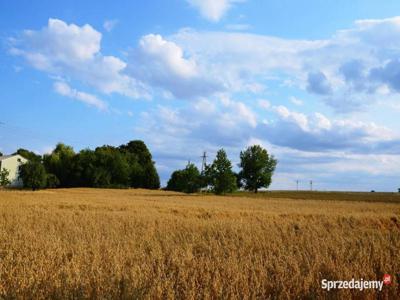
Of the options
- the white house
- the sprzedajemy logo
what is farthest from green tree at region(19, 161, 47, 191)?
the sprzedajemy logo

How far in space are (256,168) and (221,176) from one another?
26.1 metres

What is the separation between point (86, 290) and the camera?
6227mm

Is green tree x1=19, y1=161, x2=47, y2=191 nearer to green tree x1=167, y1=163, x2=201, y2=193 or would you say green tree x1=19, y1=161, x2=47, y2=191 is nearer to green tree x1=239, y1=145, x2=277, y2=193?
green tree x1=167, y1=163, x2=201, y2=193

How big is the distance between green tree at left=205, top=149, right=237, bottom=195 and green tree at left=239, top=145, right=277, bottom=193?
23721 mm

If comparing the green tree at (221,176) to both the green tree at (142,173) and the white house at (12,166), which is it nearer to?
the green tree at (142,173)

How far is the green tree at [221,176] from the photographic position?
7694cm

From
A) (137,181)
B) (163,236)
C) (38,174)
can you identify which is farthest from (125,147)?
(163,236)

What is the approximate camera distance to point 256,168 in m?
101

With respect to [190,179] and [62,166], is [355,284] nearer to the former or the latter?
[190,179]

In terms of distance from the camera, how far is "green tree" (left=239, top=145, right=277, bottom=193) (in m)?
100

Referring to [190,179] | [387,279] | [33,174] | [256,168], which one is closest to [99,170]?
[33,174]

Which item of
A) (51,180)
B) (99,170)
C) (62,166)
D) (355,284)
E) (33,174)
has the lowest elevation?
(355,284)

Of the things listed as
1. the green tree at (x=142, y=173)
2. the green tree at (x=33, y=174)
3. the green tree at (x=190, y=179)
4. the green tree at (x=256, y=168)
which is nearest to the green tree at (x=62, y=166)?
the green tree at (x=142, y=173)

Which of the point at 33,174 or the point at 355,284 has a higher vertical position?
the point at 33,174
